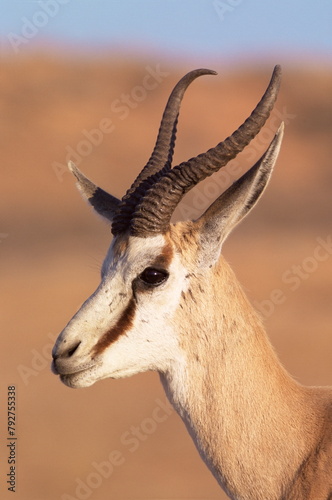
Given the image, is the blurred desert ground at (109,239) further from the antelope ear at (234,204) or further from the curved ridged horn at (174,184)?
the curved ridged horn at (174,184)

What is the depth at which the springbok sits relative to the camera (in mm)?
6590

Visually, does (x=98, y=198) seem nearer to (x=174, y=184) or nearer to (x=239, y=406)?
(x=174, y=184)

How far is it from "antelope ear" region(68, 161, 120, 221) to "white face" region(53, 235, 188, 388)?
108cm

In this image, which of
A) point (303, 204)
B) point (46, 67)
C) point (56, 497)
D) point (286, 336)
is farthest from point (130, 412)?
point (46, 67)

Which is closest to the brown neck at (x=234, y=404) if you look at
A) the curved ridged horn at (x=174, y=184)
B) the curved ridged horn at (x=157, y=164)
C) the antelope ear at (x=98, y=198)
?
the curved ridged horn at (x=174, y=184)

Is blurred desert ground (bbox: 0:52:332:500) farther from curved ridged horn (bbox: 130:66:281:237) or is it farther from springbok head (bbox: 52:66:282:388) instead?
curved ridged horn (bbox: 130:66:281:237)

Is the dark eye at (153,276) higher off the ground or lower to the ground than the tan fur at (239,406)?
higher

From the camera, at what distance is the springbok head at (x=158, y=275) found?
6.56 metres

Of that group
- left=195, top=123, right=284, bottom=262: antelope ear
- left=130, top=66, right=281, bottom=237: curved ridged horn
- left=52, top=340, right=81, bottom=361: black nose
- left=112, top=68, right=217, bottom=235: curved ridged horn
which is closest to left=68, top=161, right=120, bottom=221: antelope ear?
A: left=112, top=68, right=217, bottom=235: curved ridged horn

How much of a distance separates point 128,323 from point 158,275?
423mm

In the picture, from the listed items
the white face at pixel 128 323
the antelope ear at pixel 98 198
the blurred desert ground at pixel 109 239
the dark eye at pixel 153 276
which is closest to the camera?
the white face at pixel 128 323

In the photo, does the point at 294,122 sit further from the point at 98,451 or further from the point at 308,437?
the point at 308,437

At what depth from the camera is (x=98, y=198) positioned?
317 inches

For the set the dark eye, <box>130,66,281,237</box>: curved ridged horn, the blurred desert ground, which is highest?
<box>130,66,281,237</box>: curved ridged horn
